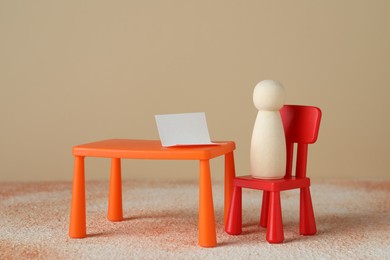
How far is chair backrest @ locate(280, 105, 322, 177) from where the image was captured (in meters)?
1.75

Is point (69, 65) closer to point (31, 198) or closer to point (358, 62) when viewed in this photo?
point (31, 198)

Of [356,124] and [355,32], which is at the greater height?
[355,32]

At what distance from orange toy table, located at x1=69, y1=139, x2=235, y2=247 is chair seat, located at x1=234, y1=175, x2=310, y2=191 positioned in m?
0.08

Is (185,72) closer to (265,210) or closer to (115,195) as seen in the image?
(115,195)

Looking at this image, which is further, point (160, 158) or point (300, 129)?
point (300, 129)

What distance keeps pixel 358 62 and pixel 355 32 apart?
12cm

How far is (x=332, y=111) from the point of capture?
8.95 feet

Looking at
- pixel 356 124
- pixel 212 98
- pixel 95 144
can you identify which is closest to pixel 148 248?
pixel 95 144

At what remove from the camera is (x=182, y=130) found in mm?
1718

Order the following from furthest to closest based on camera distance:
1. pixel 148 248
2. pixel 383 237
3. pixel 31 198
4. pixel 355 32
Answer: pixel 355 32, pixel 31 198, pixel 383 237, pixel 148 248

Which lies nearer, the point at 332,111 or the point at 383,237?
the point at 383,237

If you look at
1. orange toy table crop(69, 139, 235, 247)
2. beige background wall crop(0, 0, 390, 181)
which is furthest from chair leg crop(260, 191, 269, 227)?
beige background wall crop(0, 0, 390, 181)

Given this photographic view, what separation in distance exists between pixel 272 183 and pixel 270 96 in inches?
8.6

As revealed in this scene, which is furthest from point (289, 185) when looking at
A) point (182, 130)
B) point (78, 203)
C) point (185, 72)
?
point (185, 72)
